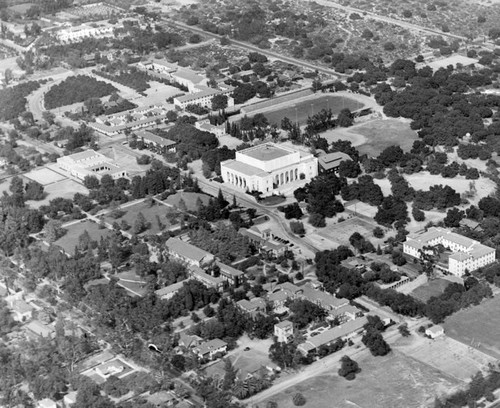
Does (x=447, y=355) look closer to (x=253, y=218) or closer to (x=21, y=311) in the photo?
(x=253, y=218)

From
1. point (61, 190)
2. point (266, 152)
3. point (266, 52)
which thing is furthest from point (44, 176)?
point (266, 52)

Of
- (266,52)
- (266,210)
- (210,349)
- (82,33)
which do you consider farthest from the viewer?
(82,33)

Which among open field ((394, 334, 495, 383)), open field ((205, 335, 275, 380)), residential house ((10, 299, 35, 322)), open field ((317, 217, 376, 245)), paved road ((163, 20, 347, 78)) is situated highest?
open field ((394, 334, 495, 383))

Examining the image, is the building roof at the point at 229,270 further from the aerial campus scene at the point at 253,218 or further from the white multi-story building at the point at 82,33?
the white multi-story building at the point at 82,33

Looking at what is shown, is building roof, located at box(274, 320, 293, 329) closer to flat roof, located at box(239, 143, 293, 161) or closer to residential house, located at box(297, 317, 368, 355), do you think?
residential house, located at box(297, 317, 368, 355)

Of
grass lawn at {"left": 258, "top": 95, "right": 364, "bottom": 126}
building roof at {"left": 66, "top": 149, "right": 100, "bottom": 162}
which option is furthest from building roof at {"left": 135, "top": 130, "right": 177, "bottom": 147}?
grass lawn at {"left": 258, "top": 95, "right": 364, "bottom": 126}
